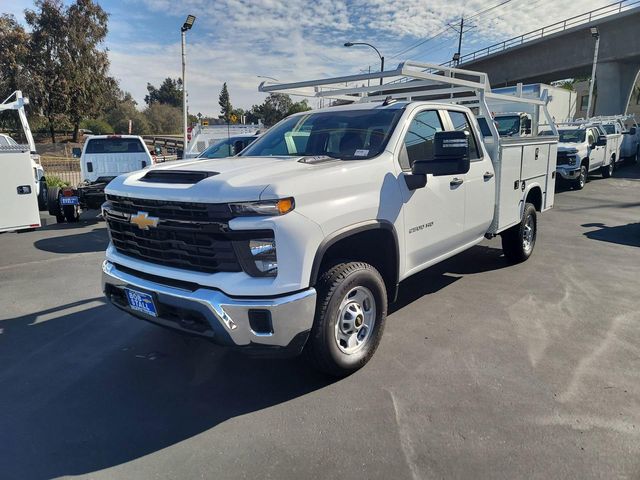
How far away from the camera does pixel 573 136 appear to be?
618 inches

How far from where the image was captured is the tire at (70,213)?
10.1m

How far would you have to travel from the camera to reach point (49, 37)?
36906 mm

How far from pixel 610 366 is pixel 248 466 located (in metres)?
2.88

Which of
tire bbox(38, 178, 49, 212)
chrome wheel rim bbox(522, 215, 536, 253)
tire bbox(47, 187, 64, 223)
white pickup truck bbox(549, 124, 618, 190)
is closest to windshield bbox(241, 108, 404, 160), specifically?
chrome wheel rim bbox(522, 215, 536, 253)

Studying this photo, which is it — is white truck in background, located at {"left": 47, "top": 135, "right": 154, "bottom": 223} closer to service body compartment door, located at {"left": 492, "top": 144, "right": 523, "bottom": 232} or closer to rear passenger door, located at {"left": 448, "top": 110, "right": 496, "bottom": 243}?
rear passenger door, located at {"left": 448, "top": 110, "right": 496, "bottom": 243}

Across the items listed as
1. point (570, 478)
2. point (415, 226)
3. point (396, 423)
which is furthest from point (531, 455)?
point (415, 226)

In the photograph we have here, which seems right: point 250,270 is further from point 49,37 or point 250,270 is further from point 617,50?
point 49,37

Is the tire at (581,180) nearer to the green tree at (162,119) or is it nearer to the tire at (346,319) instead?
the tire at (346,319)

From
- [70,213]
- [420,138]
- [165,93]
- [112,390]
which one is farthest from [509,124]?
[165,93]

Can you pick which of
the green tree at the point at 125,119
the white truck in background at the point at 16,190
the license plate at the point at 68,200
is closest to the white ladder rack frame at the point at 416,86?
the white truck in background at the point at 16,190

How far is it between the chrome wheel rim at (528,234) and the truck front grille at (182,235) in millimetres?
4652

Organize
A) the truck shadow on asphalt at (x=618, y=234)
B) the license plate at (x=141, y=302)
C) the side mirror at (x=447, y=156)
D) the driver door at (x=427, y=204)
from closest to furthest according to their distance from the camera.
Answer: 1. the license plate at (x=141, y=302)
2. the side mirror at (x=447, y=156)
3. the driver door at (x=427, y=204)
4. the truck shadow on asphalt at (x=618, y=234)

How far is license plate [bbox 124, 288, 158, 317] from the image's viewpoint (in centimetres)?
320

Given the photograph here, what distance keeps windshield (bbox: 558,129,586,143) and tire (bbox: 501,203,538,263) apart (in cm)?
1064
